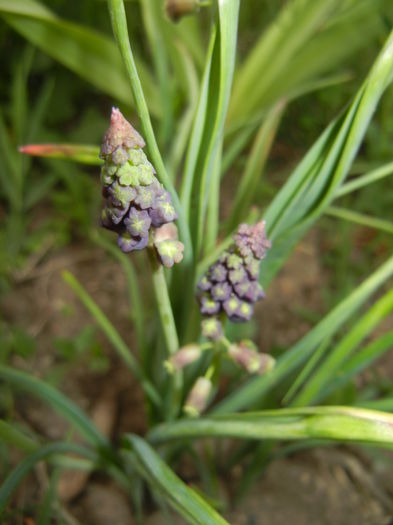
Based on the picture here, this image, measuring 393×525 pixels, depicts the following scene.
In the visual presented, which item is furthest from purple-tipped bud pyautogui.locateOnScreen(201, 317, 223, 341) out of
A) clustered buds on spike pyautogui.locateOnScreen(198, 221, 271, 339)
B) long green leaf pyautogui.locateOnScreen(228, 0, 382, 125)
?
long green leaf pyautogui.locateOnScreen(228, 0, 382, 125)

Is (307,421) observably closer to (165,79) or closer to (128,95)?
(165,79)

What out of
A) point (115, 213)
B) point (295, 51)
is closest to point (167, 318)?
point (115, 213)

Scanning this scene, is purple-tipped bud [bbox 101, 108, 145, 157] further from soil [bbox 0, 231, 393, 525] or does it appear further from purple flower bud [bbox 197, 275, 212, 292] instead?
soil [bbox 0, 231, 393, 525]

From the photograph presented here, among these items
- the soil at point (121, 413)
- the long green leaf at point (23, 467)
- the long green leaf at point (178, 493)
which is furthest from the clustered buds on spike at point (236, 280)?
the soil at point (121, 413)

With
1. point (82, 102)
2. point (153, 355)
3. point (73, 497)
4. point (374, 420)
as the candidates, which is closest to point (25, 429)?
point (73, 497)

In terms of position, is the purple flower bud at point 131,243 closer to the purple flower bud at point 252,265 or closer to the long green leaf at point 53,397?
the purple flower bud at point 252,265
